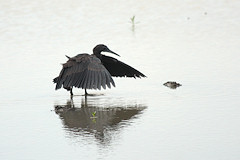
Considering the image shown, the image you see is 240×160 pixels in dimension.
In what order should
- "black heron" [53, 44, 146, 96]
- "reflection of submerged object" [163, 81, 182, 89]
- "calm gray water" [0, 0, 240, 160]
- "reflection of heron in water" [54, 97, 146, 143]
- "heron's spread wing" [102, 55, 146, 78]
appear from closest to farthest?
"calm gray water" [0, 0, 240, 160]
"reflection of heron in water" [54, 97, 146, 143]
"black heron" [53, 44, 146, 96]
"reflection of submerged object" [163, 81, 182, 89]
"heron's spread wing" [102, 55, 146, 78]

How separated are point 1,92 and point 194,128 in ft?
12.6

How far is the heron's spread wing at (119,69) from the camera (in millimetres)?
9945

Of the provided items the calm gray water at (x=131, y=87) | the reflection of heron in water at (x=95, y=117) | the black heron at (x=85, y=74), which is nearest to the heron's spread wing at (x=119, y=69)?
the calm gray water at (x=131, y=87)

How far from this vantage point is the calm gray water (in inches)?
243

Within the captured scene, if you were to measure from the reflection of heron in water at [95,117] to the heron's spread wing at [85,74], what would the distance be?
1.07 ft

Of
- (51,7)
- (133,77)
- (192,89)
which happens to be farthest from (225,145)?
(51,7)

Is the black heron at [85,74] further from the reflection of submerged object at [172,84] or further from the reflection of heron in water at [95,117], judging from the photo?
the reflection of submerged object at [172,84]

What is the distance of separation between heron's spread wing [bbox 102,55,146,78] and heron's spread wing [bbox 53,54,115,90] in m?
1.11

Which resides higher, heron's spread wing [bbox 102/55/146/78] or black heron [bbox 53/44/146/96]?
heron's spread wing [bbox 102/55/146/78]

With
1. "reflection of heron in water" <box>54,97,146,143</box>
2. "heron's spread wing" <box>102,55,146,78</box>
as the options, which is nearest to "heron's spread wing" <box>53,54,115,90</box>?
"reflection of heron in water" <box>54,97,146,143</box>

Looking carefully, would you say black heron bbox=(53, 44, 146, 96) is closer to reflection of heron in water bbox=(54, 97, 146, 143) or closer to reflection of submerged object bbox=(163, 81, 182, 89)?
reflection of heron in water bbox=(54, 97, 146, 143)

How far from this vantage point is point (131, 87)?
380 inches

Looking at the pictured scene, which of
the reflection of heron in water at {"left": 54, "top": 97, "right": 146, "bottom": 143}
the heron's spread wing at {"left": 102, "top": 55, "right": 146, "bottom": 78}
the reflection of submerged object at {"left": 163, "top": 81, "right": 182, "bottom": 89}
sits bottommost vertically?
the reflection of heron in water at {"left": 54, "top": 97, "right": 146, "bottom": 143}

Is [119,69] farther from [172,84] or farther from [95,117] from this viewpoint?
[95,117]
